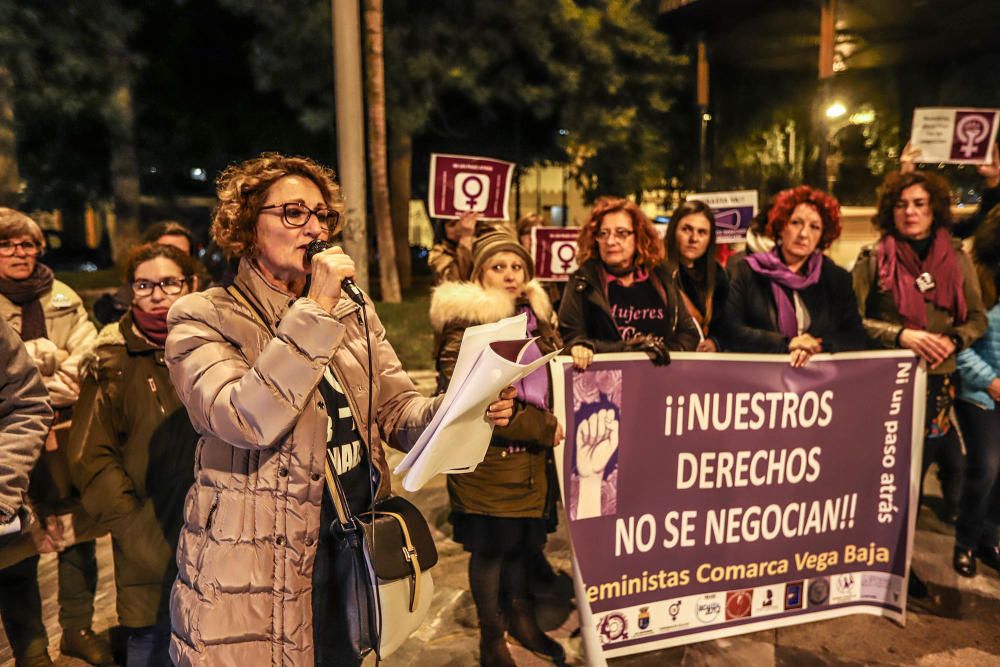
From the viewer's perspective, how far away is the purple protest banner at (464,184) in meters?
5.05

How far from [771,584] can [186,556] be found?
2.45 m

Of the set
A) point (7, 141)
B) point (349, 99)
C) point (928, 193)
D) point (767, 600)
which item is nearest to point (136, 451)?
point (767, 600)

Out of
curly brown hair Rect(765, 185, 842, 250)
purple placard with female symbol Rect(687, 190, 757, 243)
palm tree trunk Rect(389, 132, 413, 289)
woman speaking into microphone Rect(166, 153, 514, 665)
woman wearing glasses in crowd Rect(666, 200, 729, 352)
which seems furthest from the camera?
palm tree trunk Rect(389, 132, 413, 289)

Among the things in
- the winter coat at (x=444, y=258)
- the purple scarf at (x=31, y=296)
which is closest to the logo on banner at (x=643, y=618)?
the winter coat at (x=444, y=258)

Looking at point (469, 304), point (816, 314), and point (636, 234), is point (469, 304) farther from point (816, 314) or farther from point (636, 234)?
point (816, 314)

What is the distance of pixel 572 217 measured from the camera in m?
39.7

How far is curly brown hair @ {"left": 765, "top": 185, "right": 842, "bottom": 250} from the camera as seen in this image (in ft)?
11.7

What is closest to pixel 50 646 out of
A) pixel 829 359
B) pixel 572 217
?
pixel 829 359

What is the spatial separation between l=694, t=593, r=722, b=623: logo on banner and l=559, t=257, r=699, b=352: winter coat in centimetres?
110

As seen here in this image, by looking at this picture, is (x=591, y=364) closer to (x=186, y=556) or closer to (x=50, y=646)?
(x=186, y=556)

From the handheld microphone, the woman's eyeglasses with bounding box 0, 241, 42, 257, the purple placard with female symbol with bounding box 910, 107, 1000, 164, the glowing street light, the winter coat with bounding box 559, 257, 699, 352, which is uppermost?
the glowing street light

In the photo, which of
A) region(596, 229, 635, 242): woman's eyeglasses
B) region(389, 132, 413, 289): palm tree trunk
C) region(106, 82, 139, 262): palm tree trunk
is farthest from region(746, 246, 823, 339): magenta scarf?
region(106, 82, 139, 262): palm tree trunk

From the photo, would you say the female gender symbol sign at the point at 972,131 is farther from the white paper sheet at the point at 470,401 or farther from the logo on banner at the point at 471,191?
the white paper sheet at the point at 470,401

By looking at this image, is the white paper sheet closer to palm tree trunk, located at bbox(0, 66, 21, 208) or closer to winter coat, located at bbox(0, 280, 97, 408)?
winter coat, located at bbox(0, 280, 97, 408)
